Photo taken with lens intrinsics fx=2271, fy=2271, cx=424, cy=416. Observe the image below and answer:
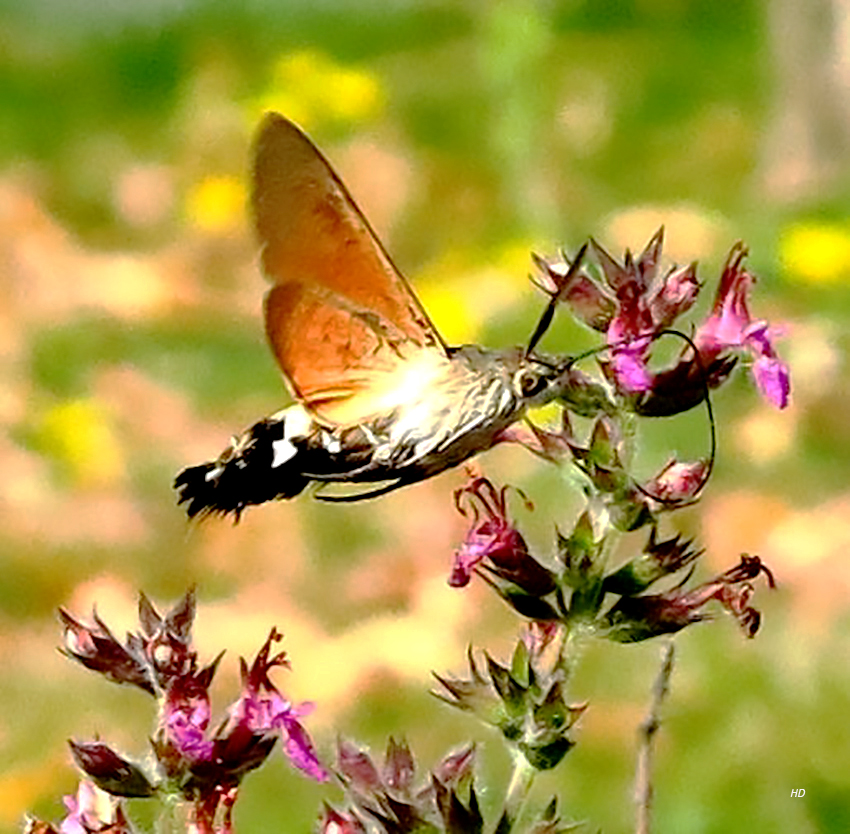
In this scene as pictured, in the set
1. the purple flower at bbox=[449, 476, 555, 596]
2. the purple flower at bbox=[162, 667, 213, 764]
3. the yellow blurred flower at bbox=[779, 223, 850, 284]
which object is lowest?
the purple flower at bbox=[162, 667, 213, 764]

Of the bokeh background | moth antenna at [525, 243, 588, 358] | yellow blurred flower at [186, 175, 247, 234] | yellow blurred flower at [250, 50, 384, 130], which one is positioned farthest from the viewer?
yellow blurred flower at [250, 50, 384, 130]

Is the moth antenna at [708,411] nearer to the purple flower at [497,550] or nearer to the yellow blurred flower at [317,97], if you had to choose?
the purple flower at [497,550]

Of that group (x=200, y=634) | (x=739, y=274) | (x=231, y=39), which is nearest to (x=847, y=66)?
(x=231, y=39)

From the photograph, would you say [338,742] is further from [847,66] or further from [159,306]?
[847,66]

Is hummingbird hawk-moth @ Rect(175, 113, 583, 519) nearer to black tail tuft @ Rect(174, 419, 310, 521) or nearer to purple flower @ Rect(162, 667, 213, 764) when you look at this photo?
black tail tuft @ Rect(174, 419, 310, 521)

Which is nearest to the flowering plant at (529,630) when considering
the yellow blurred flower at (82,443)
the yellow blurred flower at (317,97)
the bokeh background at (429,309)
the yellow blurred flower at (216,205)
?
the bokeh background at (429,309)

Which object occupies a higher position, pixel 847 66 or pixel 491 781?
pixel 847 66

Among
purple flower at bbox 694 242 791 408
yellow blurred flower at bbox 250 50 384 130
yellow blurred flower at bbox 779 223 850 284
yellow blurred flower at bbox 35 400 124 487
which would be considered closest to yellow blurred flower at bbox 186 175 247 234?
yellow blurred flower at bbox 250 50 384 130
